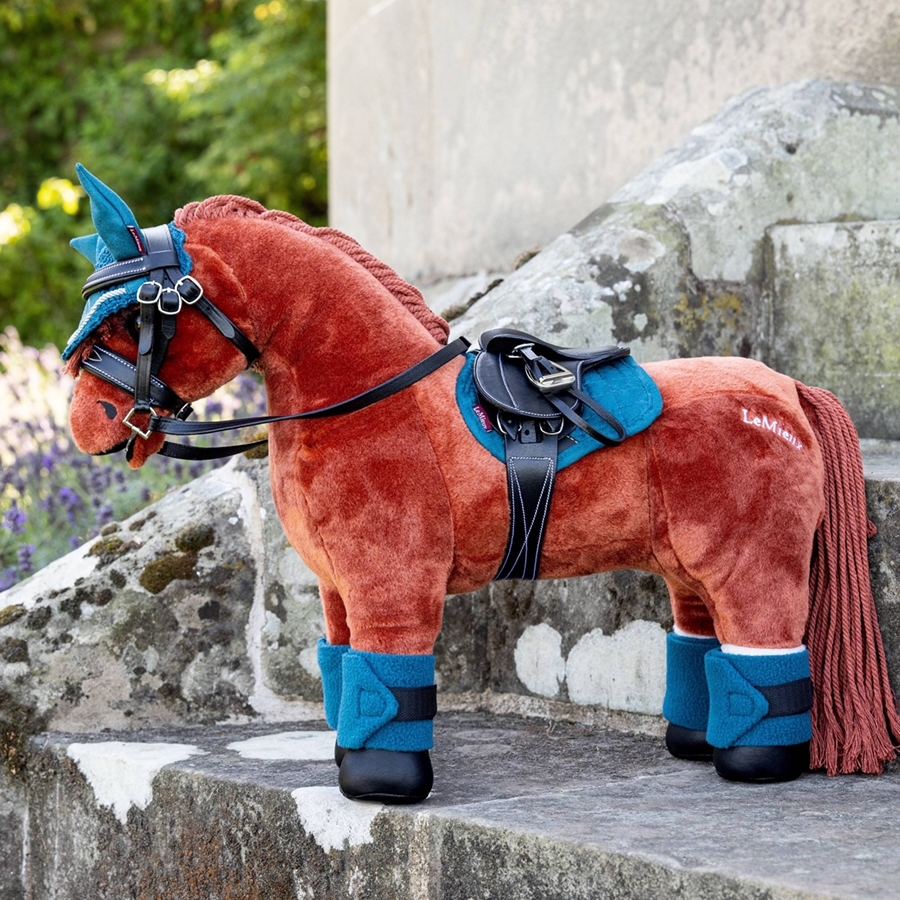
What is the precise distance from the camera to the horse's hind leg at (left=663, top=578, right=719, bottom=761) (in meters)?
2.27

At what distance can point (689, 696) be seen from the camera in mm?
2283

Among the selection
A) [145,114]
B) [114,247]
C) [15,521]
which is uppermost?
[145,114]

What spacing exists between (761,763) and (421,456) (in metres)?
0.78

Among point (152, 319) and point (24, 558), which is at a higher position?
point (152, 319)

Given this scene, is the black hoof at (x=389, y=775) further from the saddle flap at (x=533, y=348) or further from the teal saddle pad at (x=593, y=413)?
the saddle flap at (x=533, y=348)

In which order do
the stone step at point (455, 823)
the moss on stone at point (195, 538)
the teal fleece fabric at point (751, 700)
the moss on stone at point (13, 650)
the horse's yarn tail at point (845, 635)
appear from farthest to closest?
1. the moss on stone at point (195, 538)
2. the moss on stone at point (13, 650)
3. the horse's yarn tail at point (845, 635)
4. the teal fleece fabric at point (751, 700)
5. the stone step at point (455, 823)

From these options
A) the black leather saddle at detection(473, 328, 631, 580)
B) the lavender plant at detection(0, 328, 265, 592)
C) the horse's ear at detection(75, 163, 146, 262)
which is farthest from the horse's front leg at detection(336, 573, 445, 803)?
the lavender plant at detection(0, 328, 265, 592)

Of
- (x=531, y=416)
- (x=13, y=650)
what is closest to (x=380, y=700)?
(x=531, y=416)

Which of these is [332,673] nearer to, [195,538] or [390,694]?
[390,694]

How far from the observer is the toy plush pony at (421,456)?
199 centimetres

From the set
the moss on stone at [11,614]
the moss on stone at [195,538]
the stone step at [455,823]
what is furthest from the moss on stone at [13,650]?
the moss on stone at [195,538]

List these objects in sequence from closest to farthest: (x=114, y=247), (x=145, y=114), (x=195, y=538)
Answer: (x=114, y=247) → (x=195, y=538) → (x=145, y=114)

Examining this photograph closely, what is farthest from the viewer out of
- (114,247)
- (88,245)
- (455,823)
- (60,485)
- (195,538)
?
(60,485)

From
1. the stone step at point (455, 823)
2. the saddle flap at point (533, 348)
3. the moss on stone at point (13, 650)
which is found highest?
the saddle flap at point (533, 348)
